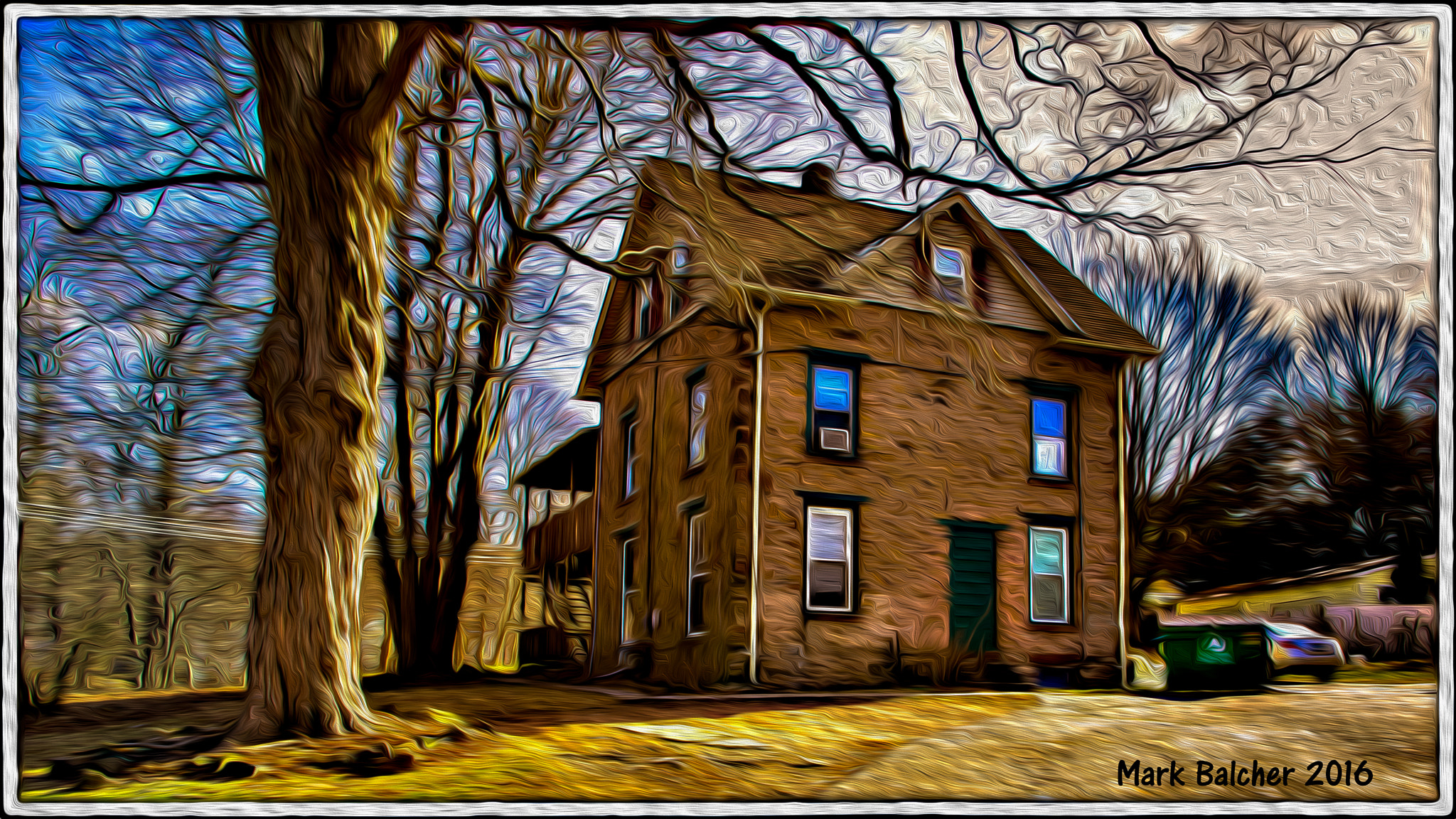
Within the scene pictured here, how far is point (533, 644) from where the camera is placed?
2114 centimetres

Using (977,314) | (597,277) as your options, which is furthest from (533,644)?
(977,314)

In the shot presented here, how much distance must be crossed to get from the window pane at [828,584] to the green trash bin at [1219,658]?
155 inches

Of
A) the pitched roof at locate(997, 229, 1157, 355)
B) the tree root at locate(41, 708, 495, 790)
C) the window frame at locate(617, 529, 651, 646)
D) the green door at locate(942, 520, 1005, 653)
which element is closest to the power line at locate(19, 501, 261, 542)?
the tree root at locate(41, 708, 495, 790)

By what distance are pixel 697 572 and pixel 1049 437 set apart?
509 centimetres

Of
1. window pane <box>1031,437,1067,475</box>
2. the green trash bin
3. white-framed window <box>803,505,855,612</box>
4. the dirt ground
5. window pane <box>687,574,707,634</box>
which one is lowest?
the dirt ground

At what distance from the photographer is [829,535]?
12055 millimetres

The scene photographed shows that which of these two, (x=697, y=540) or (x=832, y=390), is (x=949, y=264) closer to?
(x=832, y=390)

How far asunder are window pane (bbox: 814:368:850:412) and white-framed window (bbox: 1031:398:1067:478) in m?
2.65

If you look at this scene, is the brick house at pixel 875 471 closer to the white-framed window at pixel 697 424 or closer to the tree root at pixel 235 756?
the white-framed window at pixel 697 424

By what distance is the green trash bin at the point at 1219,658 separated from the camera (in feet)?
37.0

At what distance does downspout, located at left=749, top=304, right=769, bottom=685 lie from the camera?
11.2 meters

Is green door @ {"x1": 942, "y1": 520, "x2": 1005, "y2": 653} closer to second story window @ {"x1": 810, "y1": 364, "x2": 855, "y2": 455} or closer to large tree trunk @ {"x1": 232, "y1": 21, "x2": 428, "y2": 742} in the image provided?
second story window @ {"x1": 810, "y1": 364, "x2": 855, "y2": 455}

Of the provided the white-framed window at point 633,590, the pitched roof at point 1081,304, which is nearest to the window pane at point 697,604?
the white-framed window at point 633,590

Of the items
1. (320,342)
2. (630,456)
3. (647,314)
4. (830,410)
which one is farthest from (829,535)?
(320,342)
